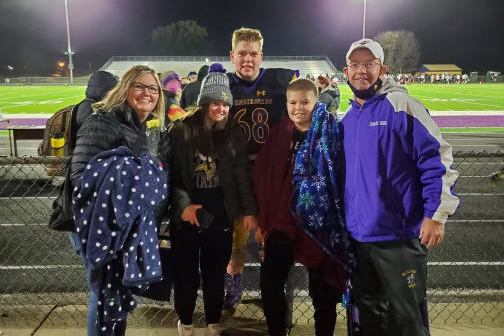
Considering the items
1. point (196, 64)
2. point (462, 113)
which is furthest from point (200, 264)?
point (196, 64)

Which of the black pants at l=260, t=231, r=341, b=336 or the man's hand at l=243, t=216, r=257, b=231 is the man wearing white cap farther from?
the man's hand at l=243, t=216, r=257, b=231

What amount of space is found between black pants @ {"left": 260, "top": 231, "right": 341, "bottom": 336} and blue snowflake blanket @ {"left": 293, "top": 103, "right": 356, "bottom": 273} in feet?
0.71

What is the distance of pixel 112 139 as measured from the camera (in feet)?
7.93

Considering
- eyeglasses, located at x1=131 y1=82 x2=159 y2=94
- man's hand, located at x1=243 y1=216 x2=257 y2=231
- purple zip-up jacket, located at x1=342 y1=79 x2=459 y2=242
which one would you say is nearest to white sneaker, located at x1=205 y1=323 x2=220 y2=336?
man's hand, located at x1=243 y1=216 x2=257 y2=231

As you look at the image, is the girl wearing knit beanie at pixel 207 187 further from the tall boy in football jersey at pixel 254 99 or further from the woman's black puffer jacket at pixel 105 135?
the tall boy in football jersey at pixel 254 99

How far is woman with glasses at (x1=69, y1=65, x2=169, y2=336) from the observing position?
7.72 feet

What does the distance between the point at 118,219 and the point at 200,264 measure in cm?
86

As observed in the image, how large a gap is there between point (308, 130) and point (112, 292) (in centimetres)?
158

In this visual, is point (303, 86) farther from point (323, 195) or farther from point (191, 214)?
point (191, 214)

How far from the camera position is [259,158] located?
2.90 meters

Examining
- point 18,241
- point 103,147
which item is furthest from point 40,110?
point 103,147

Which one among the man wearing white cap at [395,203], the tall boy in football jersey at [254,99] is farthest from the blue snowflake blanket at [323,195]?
the tall boy in football jersey at [254,99]

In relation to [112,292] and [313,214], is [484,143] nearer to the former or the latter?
[313,214]

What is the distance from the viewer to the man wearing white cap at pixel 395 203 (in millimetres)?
2307
